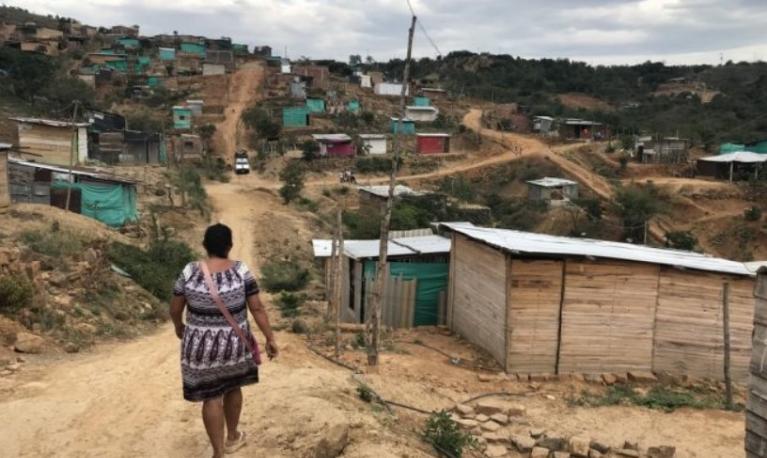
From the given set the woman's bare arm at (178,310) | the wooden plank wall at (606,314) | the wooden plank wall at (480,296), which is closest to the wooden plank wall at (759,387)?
the wooden plank wall at (606,314)

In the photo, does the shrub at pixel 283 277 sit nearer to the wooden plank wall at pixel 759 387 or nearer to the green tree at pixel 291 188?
the green tree at pixel 291 188

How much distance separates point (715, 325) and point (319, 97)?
46.4 meters

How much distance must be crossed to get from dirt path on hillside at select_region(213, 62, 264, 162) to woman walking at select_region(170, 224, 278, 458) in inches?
1486

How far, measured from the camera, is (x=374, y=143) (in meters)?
45.1

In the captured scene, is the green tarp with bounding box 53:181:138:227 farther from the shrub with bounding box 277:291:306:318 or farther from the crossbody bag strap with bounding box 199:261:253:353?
the crossbody bag strap with bounding box 199:261:253:353

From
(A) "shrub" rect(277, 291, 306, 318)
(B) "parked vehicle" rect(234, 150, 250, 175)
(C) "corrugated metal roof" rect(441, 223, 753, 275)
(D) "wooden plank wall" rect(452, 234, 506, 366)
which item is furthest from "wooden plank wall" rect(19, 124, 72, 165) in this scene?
(C) "corrugated metal roof" rect(441, 223, 753, 275)

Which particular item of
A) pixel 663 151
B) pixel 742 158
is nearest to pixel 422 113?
pixel 663 151

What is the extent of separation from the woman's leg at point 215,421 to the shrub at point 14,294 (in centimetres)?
562

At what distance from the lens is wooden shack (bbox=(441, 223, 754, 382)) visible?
30.1 feet

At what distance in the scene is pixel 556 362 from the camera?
9.36m

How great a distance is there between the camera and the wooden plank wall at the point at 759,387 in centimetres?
571

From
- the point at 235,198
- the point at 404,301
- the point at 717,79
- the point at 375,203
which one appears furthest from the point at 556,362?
the point at 717,79

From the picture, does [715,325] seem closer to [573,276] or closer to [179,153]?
[573,276]

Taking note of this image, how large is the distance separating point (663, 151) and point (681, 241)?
15.5 metres
